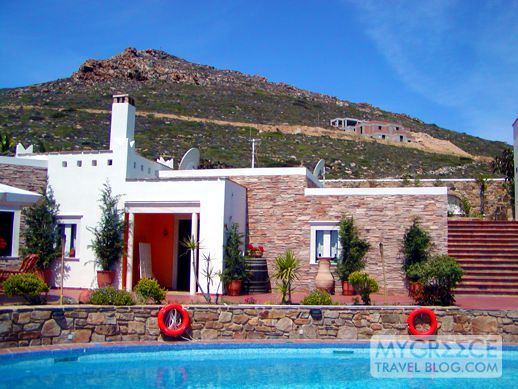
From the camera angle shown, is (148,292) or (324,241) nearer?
(148,292)

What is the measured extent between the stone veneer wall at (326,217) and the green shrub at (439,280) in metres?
3.97

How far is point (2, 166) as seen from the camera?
1816 centimetres

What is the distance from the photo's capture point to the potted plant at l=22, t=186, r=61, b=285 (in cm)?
1805

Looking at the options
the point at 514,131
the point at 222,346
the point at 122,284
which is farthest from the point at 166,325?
the point at 514,131

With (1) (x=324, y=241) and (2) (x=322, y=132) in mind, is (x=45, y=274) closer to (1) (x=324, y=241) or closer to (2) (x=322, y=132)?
(1) (x=324, y=241)

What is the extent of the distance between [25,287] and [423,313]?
9.05m

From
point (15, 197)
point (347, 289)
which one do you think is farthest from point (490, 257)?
point (15, 197)

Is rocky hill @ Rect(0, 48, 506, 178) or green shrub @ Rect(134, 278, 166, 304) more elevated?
rocky hill @ Rect(0, 48, 506, 178)

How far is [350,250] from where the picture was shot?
18422 mm

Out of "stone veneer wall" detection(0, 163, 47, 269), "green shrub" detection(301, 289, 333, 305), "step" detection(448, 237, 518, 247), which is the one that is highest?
"stone veneer wall" detection(0, 163, 47, 269)

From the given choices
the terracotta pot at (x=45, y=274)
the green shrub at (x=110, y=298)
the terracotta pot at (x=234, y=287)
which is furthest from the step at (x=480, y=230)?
the terracotta pot at (x=45, y=274)

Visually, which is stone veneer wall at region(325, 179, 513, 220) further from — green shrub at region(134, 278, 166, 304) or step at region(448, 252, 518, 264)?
green shrub at region(134, 278, 166, 304)

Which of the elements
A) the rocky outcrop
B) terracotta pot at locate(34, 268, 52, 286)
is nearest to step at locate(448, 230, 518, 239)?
terracotta pot at locate(34, 268, 52, 286)

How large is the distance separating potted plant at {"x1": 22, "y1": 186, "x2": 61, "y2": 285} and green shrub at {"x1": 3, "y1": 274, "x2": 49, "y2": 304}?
548cm
